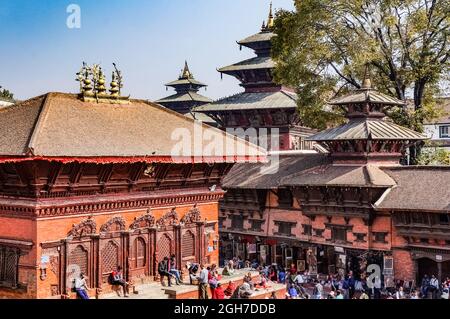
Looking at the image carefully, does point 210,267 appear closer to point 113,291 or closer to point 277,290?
point 277,290

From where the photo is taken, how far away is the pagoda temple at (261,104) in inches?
1399

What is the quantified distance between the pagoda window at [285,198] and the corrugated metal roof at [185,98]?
29.3 meters

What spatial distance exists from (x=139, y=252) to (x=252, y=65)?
2210cm

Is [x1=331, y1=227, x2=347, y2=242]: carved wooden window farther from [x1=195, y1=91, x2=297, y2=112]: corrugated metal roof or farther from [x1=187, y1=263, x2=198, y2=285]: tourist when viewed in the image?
[x1=195, y1=91, x2=297, y2=112]: corrugated metal roof

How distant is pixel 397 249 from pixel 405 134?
514cm

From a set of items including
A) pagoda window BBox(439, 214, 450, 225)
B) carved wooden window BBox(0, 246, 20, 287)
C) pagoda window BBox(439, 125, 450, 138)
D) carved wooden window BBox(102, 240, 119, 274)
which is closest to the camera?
carved wooden window BBox(0, 246, 20, 287)

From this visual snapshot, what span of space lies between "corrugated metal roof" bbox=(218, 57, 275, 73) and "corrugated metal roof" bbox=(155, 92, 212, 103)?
16117 mm

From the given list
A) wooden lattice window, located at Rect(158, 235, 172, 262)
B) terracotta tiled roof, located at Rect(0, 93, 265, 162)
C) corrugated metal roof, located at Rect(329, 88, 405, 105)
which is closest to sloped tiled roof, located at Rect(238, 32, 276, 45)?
corrugated metal roof, located at Rect(329, 88, 405, 105)

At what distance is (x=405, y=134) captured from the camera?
82.6 feet

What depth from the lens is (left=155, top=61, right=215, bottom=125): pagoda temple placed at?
55.4 metres

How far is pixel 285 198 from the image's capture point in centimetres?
2688

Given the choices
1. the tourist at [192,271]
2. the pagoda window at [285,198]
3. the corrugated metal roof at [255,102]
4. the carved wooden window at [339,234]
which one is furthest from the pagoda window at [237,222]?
the tourist at [192,271]

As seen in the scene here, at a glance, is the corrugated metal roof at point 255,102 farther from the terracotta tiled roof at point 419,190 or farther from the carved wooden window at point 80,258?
the carved wooden window at point 80,258
